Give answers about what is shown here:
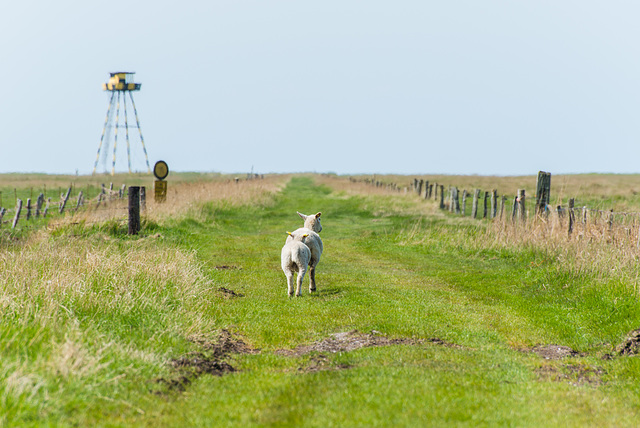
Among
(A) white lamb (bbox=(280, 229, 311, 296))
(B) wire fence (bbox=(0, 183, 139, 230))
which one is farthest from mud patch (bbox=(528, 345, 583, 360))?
(B) wire fence (bbox=(0, 183, 139, 230))

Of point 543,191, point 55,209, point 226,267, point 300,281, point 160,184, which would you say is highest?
point 543,191

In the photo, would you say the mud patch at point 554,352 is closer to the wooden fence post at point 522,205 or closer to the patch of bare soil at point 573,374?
the patch of bare soil at point 573,374

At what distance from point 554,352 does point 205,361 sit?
474 cm

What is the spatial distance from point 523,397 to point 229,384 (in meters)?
3.04

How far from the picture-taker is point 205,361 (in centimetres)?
730

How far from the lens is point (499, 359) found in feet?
26.2

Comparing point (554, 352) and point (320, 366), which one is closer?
point (320, 366)

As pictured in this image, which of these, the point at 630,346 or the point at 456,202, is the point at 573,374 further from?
the point at 456,202

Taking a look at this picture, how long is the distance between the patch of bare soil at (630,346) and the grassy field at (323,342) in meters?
0.23

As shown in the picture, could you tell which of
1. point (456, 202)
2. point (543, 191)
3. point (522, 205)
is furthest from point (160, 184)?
point (543, 191)

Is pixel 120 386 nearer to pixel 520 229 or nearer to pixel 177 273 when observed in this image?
pixel 177 273

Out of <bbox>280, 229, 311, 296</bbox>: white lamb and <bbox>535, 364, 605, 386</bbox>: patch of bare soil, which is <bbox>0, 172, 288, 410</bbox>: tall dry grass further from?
<bbox>535, 364, 605, 386</bbox>: patch of bare soil

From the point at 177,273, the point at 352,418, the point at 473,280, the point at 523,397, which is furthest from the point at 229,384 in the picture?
the point at 473,280

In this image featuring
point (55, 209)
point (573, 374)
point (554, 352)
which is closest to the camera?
point (573, 374)
